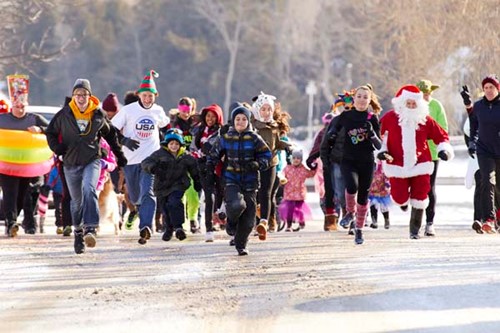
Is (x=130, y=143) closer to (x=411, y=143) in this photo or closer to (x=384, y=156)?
(x=384, y=156)

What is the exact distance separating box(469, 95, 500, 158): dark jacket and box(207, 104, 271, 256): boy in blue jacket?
403 centimetres

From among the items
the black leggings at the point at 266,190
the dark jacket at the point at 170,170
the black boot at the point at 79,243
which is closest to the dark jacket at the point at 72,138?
the black boot at the point at 79,243

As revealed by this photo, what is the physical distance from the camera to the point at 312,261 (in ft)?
43.8

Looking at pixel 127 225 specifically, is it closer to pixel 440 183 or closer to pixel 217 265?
pixel 217 265

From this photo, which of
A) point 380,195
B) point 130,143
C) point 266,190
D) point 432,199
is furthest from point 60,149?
point 380,195

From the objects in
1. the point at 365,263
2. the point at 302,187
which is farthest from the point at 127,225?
the point at 365,263

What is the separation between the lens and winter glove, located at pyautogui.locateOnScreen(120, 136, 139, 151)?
610 inches

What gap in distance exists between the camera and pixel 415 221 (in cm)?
1622

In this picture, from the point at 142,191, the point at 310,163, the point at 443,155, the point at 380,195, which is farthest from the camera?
the point at 380,195

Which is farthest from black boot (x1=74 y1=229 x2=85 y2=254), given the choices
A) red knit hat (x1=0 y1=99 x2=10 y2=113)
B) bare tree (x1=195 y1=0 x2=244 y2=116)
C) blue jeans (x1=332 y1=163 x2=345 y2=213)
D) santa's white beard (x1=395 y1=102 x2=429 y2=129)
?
bare tree (x1=195 y1=0 x2=244 y2=116)

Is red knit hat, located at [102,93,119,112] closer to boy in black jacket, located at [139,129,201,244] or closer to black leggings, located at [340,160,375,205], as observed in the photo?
boy in black jacket, located at [139,129,201,244]

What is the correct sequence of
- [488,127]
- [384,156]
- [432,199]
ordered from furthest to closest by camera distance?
1. [488,127]
2. [432,199]
3. [384,156]

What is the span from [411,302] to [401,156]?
5.67 m

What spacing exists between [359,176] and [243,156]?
2070mm
